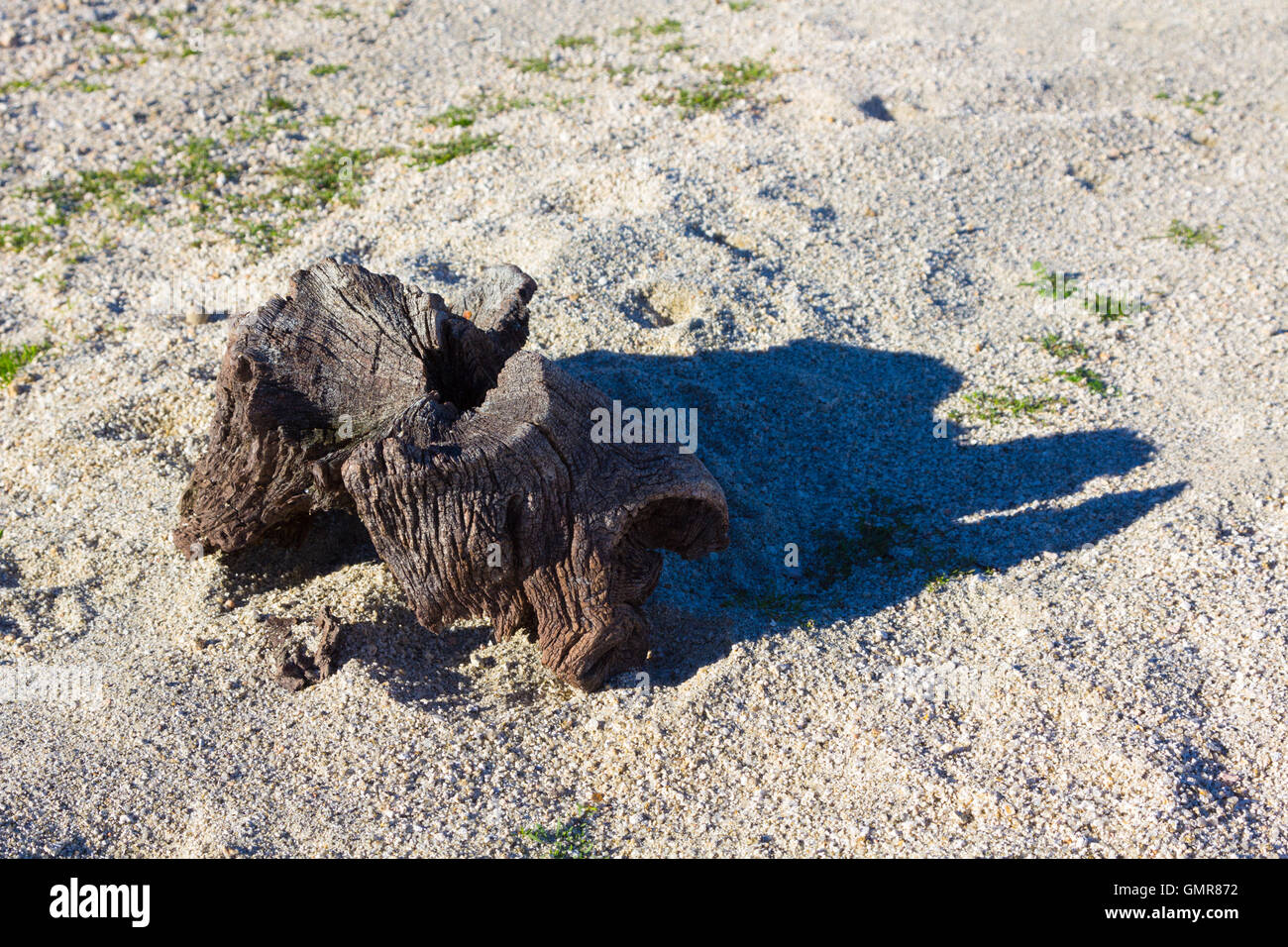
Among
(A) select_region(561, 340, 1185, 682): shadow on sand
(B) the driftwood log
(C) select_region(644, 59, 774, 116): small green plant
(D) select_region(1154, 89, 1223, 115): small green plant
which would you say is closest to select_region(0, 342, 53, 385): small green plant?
(B) the driftwood log

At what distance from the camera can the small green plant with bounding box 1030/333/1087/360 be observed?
6.16 meters

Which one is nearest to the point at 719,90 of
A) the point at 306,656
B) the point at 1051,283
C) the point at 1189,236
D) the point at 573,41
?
the point at 573,41

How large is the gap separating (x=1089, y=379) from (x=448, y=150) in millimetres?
4667

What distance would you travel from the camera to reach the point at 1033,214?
288 inches

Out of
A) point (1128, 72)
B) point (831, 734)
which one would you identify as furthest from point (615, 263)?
point (1128, 72)

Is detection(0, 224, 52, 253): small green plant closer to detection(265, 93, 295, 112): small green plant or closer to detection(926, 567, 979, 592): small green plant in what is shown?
detection(265, 93, 295, 112): small green plant

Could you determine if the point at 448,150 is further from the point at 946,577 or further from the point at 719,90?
the point at 946,577

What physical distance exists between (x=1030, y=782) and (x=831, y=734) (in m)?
0.70

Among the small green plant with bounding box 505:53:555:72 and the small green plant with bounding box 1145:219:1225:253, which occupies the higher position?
the small green plant with bounding box 505:53:555:72

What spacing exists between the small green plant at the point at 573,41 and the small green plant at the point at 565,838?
7.24m

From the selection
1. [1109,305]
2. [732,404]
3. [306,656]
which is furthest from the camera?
[1109,305]

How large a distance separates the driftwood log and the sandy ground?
0.40 metres

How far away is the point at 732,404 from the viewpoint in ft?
18.6
